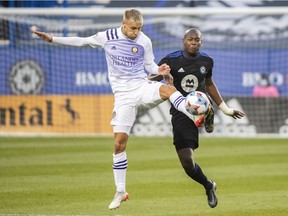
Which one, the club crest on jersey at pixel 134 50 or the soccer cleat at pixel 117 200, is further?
the club crest on jersey at pixel 134 50

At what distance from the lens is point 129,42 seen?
10.1 meters

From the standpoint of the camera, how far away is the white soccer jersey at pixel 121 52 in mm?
10086

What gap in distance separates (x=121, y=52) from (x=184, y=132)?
1.42 meters

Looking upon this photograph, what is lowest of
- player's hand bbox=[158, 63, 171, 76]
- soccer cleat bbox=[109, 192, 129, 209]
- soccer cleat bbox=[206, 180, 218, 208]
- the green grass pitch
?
the green grass pitch

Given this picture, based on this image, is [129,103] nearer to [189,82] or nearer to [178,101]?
[178,101]

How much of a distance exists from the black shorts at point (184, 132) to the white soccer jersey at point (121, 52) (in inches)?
37.5

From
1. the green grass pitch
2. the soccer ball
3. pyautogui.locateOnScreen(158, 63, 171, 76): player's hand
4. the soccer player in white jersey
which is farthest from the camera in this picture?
the green grass pitch

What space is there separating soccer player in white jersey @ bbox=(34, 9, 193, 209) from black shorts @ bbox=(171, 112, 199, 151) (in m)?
0.83

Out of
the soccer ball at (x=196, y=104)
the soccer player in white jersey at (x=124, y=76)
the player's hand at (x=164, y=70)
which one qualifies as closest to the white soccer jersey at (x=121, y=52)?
the soccer player in white jersey at (x=124, y=76)

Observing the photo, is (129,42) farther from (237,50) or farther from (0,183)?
(237,50)

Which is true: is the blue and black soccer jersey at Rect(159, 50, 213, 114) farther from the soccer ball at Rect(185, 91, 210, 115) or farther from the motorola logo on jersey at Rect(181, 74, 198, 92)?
the soccer ball at Rect(185, 91, 210, 115)

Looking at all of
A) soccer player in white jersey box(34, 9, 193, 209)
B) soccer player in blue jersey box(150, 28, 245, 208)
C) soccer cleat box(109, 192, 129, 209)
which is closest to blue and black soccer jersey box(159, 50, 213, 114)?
soccer player in blue jersey box(150, 28, 245, 208)

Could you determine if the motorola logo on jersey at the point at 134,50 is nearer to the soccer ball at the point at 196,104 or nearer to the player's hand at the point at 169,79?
the player's hand at the point at 169,79

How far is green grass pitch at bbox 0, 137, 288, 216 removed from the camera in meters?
11.2
